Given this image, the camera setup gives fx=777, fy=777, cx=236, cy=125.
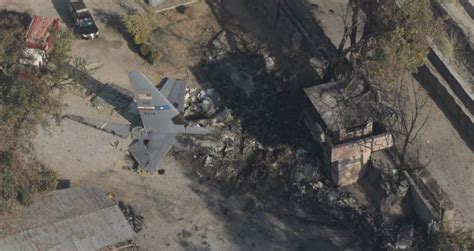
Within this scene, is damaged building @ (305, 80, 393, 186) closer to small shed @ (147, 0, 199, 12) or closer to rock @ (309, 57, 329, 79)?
rock @ (309, 57, 329, 79)

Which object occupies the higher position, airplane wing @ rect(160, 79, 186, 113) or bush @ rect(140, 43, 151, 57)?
bush @ rect(140, 43, 151, 57)

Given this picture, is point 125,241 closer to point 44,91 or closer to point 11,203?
point 11,203

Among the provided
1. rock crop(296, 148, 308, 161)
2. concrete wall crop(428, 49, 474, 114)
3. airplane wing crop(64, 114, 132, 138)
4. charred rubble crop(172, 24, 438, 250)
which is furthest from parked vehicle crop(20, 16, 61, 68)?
concrete wall crop(428, 49, 474, 114)

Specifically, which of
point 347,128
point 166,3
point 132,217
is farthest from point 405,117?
point 166,3

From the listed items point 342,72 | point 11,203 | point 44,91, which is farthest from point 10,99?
point 342,72

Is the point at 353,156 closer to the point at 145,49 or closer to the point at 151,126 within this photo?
the point at 151,126
